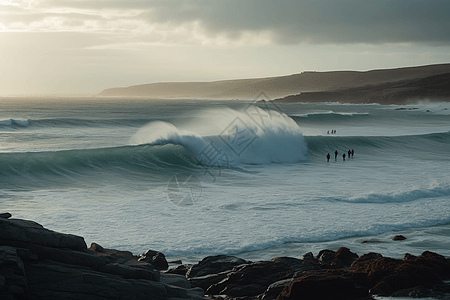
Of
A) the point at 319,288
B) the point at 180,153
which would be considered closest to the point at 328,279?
the point at 319,288

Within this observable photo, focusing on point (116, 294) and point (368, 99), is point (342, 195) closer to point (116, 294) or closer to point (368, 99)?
point (116, 294)

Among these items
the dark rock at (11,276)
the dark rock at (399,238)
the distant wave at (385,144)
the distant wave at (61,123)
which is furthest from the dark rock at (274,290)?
the distant wave at (61,123)

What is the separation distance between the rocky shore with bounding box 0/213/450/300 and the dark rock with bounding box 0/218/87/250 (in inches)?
0.4

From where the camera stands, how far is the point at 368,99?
162125 mm

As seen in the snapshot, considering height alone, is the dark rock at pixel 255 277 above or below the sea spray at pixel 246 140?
below

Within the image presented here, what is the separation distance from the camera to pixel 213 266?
7.21 metres

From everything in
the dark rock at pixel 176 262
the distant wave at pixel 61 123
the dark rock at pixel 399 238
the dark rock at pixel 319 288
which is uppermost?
the distant wave at pixel 61 123

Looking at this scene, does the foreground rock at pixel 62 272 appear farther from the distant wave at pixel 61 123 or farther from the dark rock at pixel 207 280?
the distant wave at pixel 61 123

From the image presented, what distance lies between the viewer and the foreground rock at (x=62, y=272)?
4.54 meters

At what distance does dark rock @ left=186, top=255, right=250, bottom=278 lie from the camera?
7.04 meters

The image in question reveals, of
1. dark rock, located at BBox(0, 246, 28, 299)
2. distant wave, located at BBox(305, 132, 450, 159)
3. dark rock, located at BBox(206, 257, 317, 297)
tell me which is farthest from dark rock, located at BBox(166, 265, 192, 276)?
distant wave, located at BBox(305, 132, 450, 159)

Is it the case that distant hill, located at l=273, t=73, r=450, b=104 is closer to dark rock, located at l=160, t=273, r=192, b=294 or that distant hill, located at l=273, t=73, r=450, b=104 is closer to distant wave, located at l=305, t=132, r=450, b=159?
distant wave, located at l=305, t=132, r=450, b=159

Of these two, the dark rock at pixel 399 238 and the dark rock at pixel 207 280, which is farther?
the dark rock at pixel 399 238

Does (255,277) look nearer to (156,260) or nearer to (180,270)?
(180,270)
